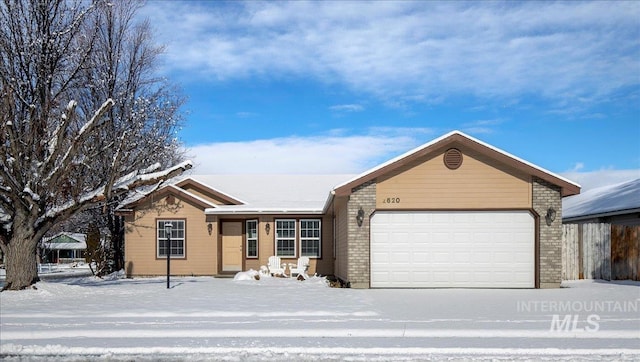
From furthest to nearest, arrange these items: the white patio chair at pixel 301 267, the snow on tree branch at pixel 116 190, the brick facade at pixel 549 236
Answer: the white patio chair at pixel 301 267 < the brick facade at pixel 549 236 < the snow on tree branch at pixel 116 190

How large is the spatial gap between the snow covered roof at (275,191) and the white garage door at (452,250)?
5580 mm

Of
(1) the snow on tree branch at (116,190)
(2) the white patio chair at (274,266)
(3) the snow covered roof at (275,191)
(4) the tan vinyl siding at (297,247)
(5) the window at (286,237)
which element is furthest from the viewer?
(5) the window at (286,237)

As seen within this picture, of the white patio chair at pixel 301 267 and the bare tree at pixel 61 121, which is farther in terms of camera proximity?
the white patio chair at pixel 301 267

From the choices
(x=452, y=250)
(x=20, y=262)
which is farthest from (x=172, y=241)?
(x=452, y=250)

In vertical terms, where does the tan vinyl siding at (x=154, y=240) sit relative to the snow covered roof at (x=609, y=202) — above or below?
below

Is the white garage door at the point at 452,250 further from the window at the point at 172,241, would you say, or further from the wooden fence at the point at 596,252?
the window at the point at 172,241

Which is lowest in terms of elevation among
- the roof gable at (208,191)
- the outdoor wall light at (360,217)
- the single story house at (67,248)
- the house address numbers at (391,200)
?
the single story house at (67,248)

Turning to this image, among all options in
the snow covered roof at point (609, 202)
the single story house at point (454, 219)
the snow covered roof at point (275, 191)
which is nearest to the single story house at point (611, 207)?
the snow covered roof at point (609, 202)

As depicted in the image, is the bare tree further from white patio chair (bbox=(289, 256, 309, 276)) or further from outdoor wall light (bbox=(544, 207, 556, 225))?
outdoor wall light (bbox=(544, 207, 556, 225))

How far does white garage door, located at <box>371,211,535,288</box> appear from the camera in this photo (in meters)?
17.5

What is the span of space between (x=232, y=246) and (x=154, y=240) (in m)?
3.16

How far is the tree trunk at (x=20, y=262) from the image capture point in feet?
51.3

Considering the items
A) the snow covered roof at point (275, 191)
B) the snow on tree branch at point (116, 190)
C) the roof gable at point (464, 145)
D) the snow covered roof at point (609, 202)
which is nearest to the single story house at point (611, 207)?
the snow covered roof at point (609, 202)

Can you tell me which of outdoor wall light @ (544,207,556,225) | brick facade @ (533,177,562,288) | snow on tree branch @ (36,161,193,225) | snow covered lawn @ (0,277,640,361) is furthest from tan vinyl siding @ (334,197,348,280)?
outdoor wall light @ (544,207,556,225)
